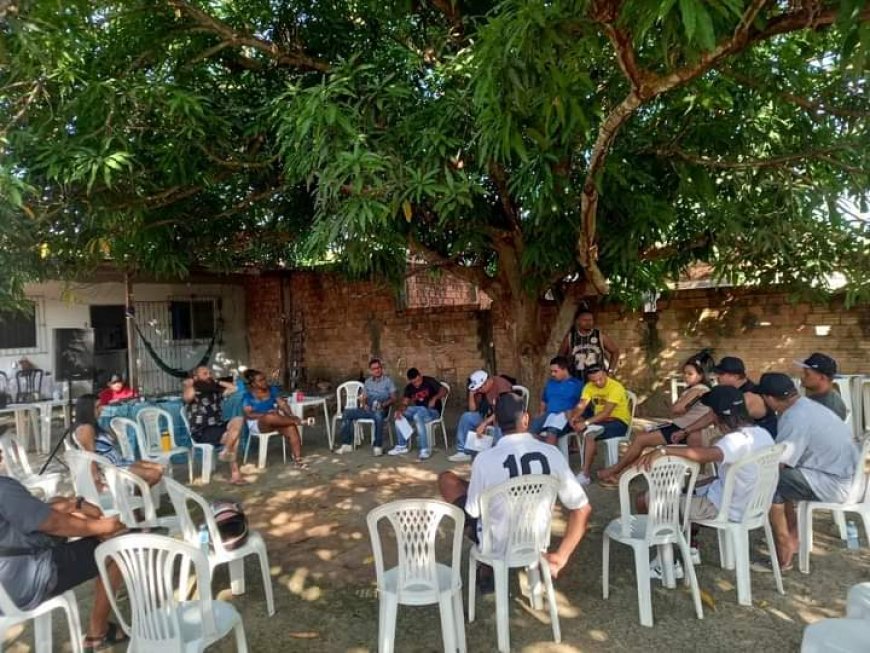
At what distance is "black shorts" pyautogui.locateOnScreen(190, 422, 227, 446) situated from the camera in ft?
20.6

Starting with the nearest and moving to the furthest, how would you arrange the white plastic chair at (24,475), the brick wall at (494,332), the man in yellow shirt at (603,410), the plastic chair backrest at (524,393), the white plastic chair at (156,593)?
the white plastic chair at (156,593)
the white plastic chair at (24,475)
the man in yellow shirt at (603,410)
the plastic chair backrest at (524,393)
the brick wall at (494,332)

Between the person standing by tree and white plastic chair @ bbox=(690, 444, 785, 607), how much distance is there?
3342 millimetres

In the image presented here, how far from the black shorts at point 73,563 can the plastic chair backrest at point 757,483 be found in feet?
10.4

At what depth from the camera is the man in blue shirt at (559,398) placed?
5.89 meters

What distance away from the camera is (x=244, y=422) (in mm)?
6539

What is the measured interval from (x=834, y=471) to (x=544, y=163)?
2.67m

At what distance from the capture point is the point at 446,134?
426cm

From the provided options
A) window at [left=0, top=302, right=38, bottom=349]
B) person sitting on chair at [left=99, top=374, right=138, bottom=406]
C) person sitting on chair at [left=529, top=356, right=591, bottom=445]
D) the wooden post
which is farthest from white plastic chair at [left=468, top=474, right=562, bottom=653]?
window at [left=0, top=302, right=38, bottom=349]

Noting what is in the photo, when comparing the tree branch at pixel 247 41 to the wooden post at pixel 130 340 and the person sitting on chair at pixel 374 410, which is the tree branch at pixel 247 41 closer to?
the person sitting on chair at pixel 374 410

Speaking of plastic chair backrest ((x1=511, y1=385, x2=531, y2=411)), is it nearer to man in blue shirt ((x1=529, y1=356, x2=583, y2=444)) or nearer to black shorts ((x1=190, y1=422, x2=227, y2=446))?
man in blue shirt ((x1=529, y1=356, x2=583, y2=444))

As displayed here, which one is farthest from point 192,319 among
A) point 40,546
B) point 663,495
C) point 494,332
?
point 663,495

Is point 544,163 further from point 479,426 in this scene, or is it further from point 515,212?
point 479,426

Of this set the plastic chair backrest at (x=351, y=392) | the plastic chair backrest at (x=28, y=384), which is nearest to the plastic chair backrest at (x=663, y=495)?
the plastic chair backrest at (x=351, y=392)

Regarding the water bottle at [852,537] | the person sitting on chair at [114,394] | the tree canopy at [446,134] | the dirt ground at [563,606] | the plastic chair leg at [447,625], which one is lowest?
the dirt ground at [563,606]
